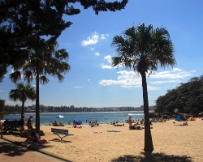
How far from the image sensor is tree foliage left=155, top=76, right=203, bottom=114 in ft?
227

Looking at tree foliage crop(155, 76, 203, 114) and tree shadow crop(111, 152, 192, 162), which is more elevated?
tree foliage crop(155, 76, 203, 114)

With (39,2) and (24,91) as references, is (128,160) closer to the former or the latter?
(39,2)

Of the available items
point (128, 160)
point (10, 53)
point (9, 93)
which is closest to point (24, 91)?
point (9, 93)

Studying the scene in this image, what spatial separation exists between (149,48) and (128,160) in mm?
4848

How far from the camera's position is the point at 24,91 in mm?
25969

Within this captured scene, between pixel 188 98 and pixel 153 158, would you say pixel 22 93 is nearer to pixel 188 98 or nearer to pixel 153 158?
pixel 153 158

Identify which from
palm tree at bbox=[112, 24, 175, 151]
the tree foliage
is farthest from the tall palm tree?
the tree foliage

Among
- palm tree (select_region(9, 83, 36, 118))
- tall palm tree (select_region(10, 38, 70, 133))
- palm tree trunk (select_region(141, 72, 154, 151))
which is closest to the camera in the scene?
palm tree trunk (select_region(141, 72, 154, 151))

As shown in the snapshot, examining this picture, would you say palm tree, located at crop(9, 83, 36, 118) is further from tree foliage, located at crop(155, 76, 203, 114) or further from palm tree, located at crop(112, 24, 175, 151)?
tree foliage, located at crop(155, 76, 203, 114)

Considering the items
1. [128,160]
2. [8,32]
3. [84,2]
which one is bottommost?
[128,160]

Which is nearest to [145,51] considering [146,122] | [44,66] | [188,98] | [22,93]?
[146,122]

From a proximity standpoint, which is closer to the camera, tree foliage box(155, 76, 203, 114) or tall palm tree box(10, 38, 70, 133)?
tall palm tree box(10, 38, 70, 133)

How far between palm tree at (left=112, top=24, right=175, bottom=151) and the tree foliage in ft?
207

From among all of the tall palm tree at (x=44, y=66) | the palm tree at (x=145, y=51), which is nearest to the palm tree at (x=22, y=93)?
the tall palm tree at (x=44, y=66)
